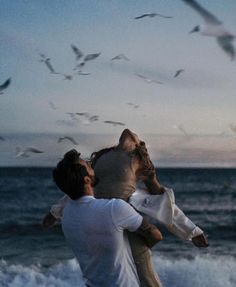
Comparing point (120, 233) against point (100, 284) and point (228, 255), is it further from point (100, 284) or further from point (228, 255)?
point (228, 255)

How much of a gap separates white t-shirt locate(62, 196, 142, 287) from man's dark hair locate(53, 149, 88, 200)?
44 mm

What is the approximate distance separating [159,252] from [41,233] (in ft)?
12.3

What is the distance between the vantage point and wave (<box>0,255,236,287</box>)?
27.6 feet

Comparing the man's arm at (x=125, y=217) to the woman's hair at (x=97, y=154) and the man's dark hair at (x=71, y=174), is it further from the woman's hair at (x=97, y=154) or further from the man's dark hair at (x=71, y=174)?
the woman's hair at (x=97, y=154)

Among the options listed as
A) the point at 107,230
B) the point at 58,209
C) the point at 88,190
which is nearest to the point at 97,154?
the point at 58,209

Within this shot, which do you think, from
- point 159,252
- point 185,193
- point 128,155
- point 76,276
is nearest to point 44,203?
point 185,193

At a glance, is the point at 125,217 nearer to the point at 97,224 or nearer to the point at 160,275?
the point at 97,224

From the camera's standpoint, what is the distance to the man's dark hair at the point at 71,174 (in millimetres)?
2430

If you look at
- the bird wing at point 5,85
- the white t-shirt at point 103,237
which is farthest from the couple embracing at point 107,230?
the bird wing at point 5,85

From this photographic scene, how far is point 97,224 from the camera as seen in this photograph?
7.94 feet

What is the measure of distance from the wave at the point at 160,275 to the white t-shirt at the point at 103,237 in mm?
5733

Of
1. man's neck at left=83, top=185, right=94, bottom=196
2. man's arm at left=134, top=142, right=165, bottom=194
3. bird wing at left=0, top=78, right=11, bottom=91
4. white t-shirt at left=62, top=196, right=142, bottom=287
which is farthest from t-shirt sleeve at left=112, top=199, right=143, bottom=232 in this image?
bird wing at left=0, top=78, right=11, bottom=91

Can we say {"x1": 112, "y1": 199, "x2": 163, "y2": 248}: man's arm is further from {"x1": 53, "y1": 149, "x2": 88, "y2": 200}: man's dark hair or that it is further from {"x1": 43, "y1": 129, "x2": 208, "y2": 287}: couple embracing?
{"x1": 53, "y1": 149, "x2": 88, "y2": 200}: man's dark hair

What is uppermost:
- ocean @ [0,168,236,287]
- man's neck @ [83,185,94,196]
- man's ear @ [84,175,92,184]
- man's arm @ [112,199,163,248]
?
man's ear @ [84,175,92,184]
